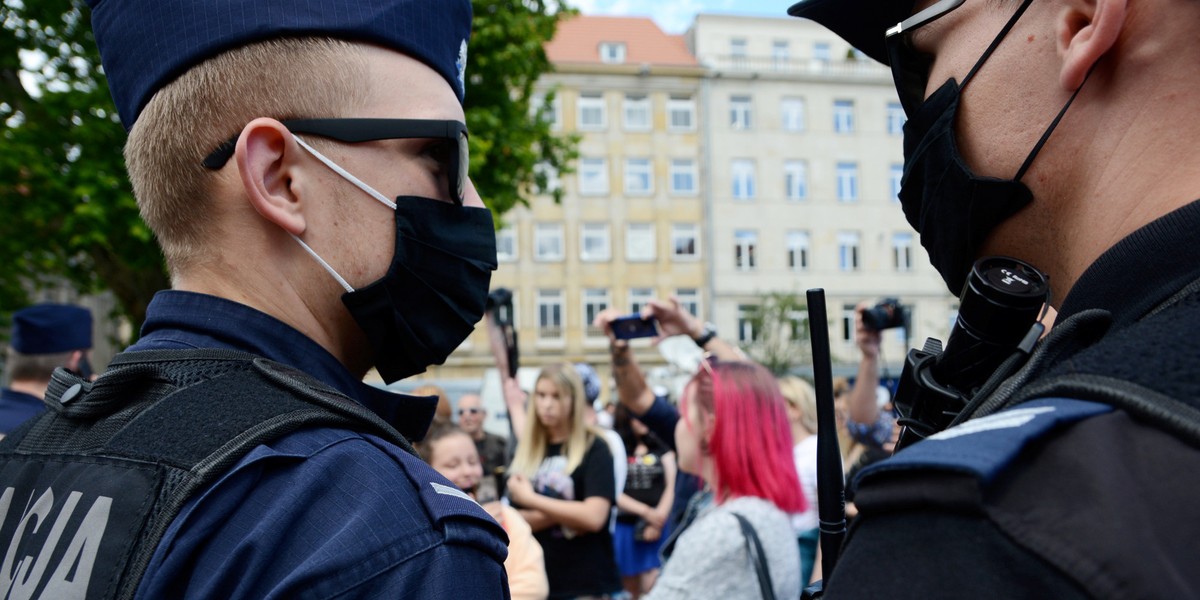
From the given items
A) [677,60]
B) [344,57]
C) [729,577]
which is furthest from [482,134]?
[677,60]

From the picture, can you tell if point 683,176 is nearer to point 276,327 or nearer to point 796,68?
point 796,68

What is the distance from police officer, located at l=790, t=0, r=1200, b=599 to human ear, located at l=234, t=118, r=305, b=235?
1040 millimetres

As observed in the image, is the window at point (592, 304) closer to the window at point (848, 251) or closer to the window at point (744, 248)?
the window at point (744, 248)

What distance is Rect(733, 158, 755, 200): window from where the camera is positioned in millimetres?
34125

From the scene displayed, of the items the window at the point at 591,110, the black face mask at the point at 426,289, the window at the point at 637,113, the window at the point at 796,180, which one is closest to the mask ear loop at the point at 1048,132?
the black face mask at the point at 426,289

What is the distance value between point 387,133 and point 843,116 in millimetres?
36240

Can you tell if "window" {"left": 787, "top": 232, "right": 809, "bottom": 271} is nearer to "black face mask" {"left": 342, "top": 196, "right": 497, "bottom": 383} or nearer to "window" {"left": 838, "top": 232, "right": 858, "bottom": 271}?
"window" {"left": 838, "top": 232, "right": 858, "bottom": 271}

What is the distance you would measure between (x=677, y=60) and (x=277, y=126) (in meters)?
36.9

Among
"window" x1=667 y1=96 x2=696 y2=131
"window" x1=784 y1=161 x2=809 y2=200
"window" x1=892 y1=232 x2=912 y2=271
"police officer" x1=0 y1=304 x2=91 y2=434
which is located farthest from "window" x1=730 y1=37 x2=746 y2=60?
"police officer" x1=0 y1=304 x2=91 y2=434

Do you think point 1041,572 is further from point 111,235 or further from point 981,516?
point 111,235

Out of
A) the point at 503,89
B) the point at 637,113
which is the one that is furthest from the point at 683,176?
the point at 503,89

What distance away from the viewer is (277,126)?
4.82 ft

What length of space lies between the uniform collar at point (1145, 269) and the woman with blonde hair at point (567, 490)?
175 inches

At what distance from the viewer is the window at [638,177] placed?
110 feet
